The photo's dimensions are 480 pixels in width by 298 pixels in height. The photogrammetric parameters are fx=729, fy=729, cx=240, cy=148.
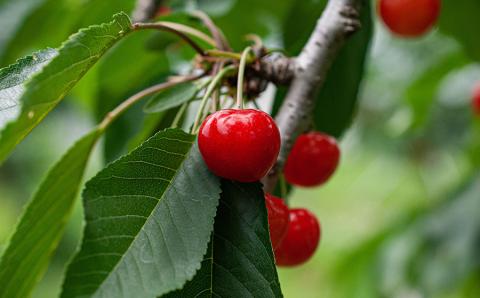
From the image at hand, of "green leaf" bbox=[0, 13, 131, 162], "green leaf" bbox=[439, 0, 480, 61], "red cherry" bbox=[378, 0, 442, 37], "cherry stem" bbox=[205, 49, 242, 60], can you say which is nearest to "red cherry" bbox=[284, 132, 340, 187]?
"cherry stem" bbox=[205, 49, 242, 60]

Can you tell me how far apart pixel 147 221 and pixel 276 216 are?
0.24 meters

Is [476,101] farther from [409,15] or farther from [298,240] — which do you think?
[298,240]

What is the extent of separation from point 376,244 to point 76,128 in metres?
3.85

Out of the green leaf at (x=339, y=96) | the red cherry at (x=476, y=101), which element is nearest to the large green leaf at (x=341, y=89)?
the green leaf at (x=339, y=96)

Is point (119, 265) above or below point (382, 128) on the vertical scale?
above

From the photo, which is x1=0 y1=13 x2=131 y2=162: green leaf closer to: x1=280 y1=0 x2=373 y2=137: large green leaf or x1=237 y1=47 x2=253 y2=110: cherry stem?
x1=237 y1=47 x2=253 y2=110: cherry stem

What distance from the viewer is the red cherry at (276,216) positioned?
1154 millimetres

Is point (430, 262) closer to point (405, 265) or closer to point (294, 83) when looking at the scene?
point (405, 265)

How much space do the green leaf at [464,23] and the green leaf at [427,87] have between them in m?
0.48

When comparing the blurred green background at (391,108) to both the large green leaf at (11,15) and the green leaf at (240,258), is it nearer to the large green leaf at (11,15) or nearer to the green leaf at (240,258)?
the large green leaf at (11,15)

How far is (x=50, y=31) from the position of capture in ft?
7.67

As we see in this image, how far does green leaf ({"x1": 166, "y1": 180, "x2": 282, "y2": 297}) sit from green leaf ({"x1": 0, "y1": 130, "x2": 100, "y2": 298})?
0.20m

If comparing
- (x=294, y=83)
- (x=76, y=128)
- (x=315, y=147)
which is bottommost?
(x=76, y=128)

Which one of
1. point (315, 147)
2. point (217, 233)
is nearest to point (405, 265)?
point (315, 147)
